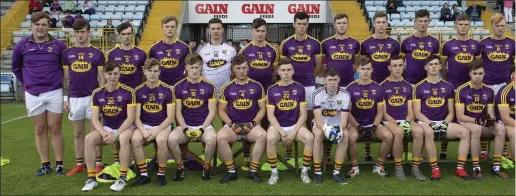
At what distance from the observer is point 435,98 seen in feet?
18.2

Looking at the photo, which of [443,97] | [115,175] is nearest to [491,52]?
[443,97]

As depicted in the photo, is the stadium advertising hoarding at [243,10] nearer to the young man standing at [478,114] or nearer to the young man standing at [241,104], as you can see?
the young man standing at [241,104]

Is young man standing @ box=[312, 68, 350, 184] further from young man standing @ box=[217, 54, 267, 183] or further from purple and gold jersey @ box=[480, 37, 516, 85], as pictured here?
purple and gold jersey @ box=[480, 37, 516, 85]

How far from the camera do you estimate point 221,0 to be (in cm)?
1888

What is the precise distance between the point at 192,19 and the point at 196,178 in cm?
1427

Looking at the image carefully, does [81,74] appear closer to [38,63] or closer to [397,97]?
[38,63]

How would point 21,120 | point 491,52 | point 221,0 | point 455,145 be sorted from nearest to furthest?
1. point 491,52
2. point 455,145
3. point 21,120
4. point 221,0

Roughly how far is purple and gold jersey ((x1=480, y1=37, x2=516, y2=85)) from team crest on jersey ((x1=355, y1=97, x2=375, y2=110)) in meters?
1.66

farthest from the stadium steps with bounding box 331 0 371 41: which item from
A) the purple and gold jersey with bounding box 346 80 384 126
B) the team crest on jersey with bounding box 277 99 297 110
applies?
the team crest on jersey with bounding box 277 99 297 110

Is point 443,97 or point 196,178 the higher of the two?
point 443,97

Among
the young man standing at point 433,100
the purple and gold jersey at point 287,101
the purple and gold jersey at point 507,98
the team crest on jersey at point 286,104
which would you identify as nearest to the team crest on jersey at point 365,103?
the young man standing at point 433,100

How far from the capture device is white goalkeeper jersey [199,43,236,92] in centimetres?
604

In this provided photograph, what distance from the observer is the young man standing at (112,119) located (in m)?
5.08

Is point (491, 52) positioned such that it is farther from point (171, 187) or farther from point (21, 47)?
point (21, 47)
